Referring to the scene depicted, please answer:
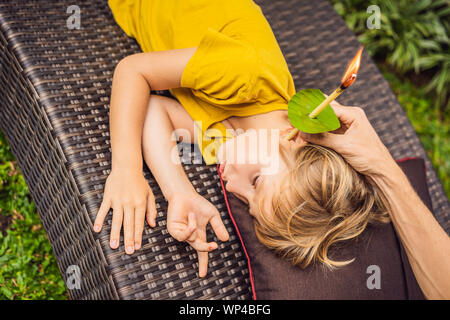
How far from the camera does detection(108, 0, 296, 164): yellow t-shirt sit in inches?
44.9

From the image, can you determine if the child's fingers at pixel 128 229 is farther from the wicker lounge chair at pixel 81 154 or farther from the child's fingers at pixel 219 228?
the child's fingers at pixel 219 228

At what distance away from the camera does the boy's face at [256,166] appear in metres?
1.14

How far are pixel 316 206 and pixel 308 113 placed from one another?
308 millimetres

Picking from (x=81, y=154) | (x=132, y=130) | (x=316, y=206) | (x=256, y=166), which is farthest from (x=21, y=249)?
(x=316, y=206)

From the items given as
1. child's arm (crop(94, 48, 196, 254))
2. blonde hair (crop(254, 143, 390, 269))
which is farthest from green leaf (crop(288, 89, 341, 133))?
child's arm (crop(94, 48, 196, 254))

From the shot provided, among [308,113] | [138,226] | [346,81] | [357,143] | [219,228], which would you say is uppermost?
[346,81]

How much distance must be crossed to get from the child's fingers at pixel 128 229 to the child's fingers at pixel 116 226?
0.5 inches

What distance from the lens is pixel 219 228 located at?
1225mm

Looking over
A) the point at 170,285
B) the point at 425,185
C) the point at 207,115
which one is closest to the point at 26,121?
the point at 207,115

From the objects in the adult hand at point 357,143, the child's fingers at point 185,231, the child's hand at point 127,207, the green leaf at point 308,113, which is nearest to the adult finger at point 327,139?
the adult hand at point 357,143

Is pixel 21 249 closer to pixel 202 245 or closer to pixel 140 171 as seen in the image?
pixel 140 171

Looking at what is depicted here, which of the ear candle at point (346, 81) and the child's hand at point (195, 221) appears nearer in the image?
the ear candle at point (346, 81)

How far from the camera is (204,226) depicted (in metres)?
1.21
